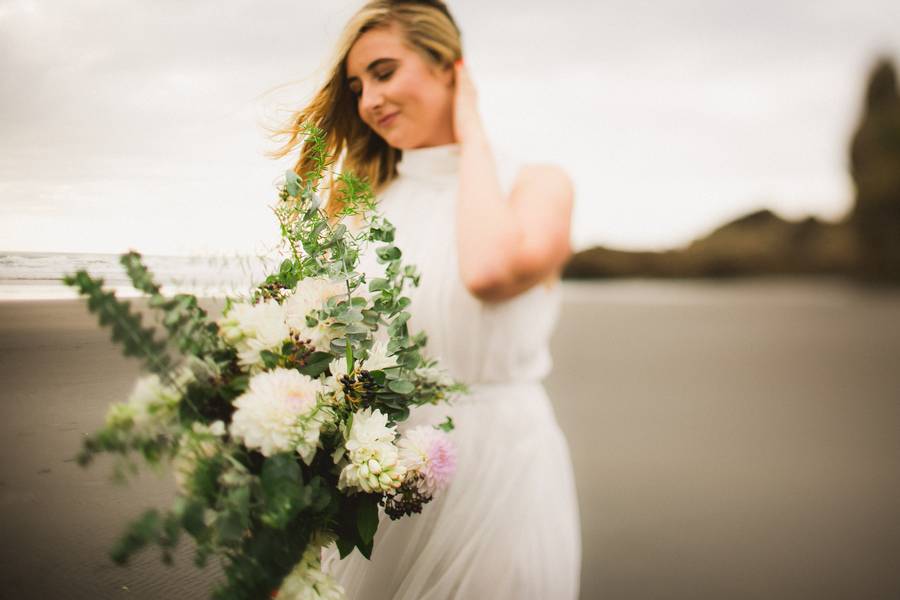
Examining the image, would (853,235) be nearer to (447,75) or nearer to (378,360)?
(447,75)

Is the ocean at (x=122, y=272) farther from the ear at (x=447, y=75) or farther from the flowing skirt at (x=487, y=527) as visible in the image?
the ear at (x=447, y=75)

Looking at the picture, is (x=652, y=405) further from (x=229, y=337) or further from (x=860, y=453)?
(x=229, y=337)

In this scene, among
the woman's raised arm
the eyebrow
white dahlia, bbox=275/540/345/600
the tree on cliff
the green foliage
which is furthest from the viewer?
the tree on cliff

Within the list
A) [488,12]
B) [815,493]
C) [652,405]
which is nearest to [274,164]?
[488,12]

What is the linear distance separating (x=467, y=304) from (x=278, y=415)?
0.59 metres

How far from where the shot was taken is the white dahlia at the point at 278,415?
0.62 m

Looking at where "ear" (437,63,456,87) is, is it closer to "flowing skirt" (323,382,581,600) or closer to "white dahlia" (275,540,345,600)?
"flowing skirt" (323,382,581,600)

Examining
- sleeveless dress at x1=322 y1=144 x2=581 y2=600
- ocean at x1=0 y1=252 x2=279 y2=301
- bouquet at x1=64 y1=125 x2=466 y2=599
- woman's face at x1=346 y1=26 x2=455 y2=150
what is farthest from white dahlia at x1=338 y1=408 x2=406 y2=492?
woman's face at x1=346 y1=26 x2=455 y2=150

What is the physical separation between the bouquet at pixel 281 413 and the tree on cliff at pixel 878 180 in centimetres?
107

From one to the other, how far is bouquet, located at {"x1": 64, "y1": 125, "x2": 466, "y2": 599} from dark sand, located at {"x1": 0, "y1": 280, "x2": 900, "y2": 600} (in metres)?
0.58

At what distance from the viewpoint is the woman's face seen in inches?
46.7

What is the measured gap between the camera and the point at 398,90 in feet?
3.93

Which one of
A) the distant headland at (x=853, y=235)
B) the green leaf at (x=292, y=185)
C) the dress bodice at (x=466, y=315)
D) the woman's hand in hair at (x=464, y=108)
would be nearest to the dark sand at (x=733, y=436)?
the distant headland at (x=853, y=235)

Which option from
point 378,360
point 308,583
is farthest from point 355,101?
point 308,583
